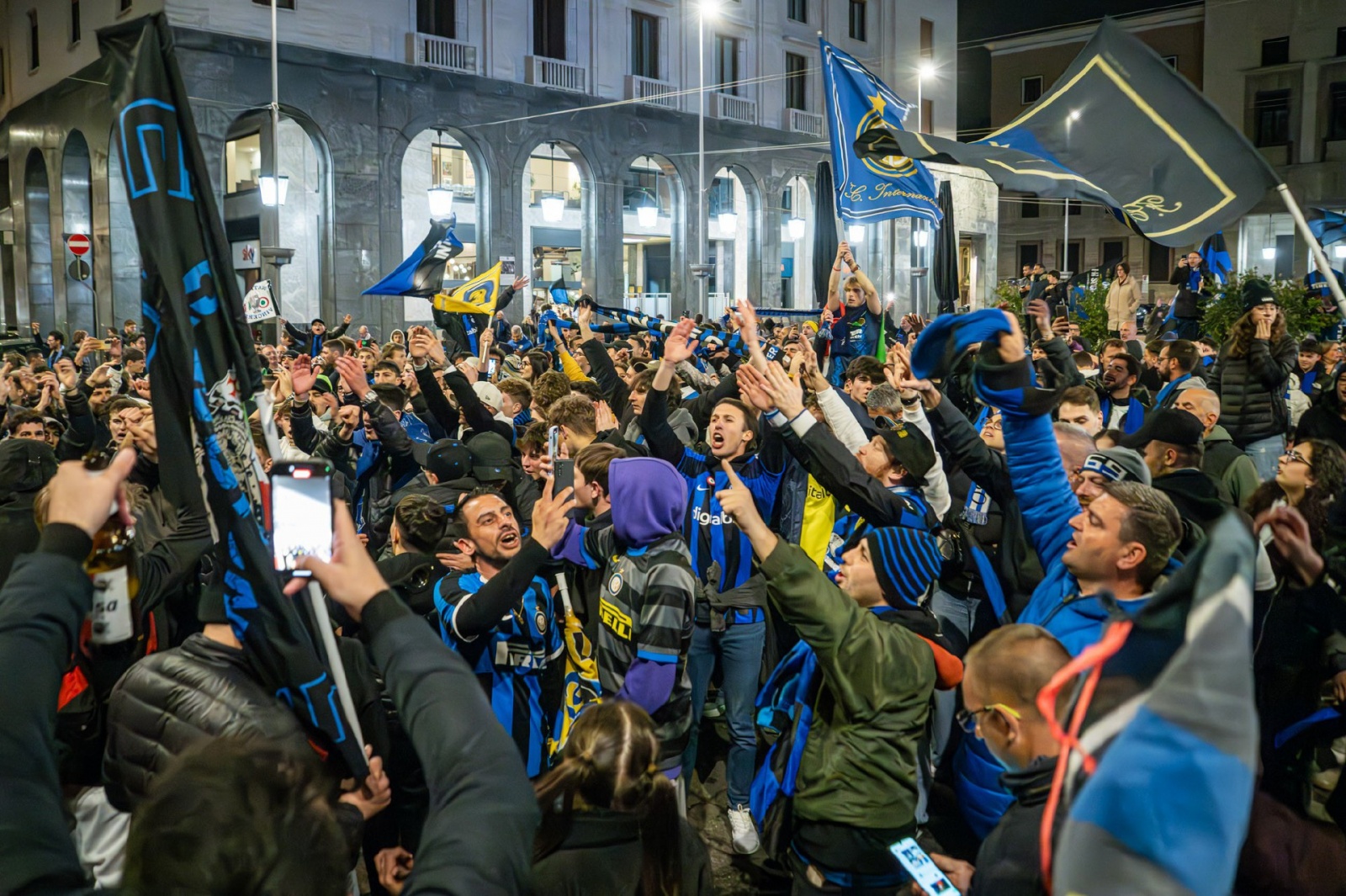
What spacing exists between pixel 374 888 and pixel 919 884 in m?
2.19

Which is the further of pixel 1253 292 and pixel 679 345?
pixel 1253 292

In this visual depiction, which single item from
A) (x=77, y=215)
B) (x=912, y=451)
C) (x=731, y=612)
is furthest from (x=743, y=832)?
(x=77, y=215)

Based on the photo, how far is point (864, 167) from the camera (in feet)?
30.4

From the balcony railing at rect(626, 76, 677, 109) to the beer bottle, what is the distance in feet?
90.7

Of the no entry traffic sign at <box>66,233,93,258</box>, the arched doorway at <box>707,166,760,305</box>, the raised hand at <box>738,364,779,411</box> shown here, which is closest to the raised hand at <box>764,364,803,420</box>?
the raised hand at <box>738,364,779,411</box>

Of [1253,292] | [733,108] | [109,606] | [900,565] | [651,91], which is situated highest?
[733,108]

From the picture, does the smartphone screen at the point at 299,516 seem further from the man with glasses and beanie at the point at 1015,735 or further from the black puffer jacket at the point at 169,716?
the man with glasses and beanie at the point at 1015,735

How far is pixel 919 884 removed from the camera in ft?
7.98

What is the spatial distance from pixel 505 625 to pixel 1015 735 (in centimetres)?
195

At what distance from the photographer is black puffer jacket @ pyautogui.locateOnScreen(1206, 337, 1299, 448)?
301 inches

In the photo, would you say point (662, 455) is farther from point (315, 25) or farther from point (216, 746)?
point (315, 25)

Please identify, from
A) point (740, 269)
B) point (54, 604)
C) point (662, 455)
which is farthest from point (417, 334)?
point (740, 269)

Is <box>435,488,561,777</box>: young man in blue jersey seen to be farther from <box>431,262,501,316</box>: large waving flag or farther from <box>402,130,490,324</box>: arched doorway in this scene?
<box>402,130,490,324</box>: arched doorway

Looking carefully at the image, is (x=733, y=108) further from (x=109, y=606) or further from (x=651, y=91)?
(x=109, y=606)
